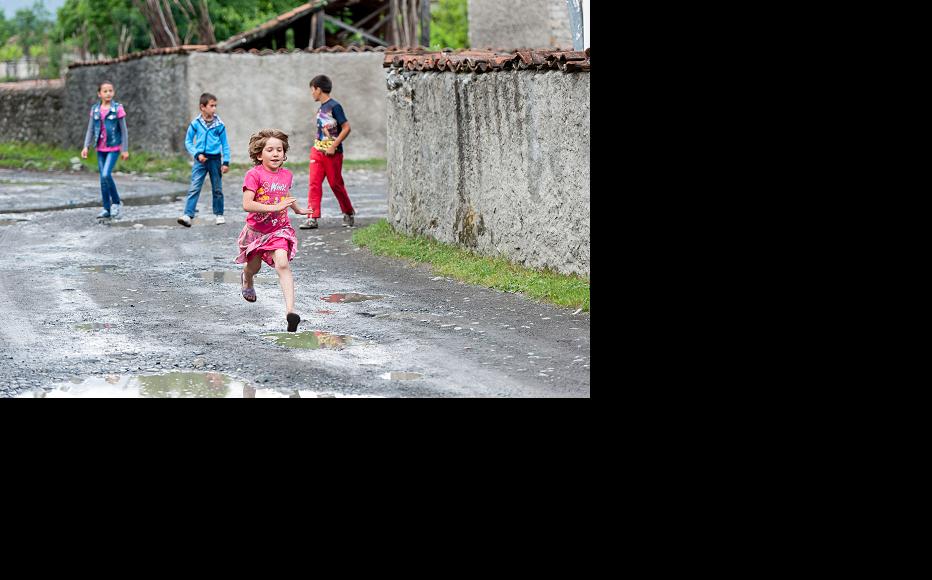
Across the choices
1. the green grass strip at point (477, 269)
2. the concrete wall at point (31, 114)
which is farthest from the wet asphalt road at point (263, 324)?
the concrete wall at point (31, 114)

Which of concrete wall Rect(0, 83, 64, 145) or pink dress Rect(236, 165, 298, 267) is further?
concrete wall Rect(0, 83, 64, 145)

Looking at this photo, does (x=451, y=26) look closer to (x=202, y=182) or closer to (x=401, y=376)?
(x=202, y=182)

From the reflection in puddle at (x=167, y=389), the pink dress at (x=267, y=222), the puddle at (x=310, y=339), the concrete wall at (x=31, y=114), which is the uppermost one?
the concrete wall at (x=31, y=114)

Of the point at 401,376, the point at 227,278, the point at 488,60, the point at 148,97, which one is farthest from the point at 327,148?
the point at 148,97

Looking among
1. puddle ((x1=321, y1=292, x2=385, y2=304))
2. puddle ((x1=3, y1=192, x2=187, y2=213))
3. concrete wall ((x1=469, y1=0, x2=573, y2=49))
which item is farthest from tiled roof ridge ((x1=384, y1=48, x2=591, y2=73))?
concrete wall ((x1=469, y1=0, x2=573, y2=49))

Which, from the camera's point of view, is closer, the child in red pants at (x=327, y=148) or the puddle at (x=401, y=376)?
the puddle at (x=401, y=376)

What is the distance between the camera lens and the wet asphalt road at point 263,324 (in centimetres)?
718

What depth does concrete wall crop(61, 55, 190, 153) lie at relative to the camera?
23078 mm

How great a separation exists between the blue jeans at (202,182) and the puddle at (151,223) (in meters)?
0.27

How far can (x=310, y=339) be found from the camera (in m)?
8.20

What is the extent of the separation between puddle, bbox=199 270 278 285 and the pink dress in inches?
67.3

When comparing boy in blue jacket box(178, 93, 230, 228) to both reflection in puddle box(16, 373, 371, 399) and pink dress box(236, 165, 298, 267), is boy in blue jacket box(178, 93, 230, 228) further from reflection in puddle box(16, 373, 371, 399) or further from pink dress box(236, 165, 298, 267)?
reflection in puddle box(16, 373, 371, 399)

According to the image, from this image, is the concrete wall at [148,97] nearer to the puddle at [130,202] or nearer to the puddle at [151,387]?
the puddle at [130,202]

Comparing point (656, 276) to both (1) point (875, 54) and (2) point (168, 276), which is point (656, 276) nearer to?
(1) point (875, 54)
